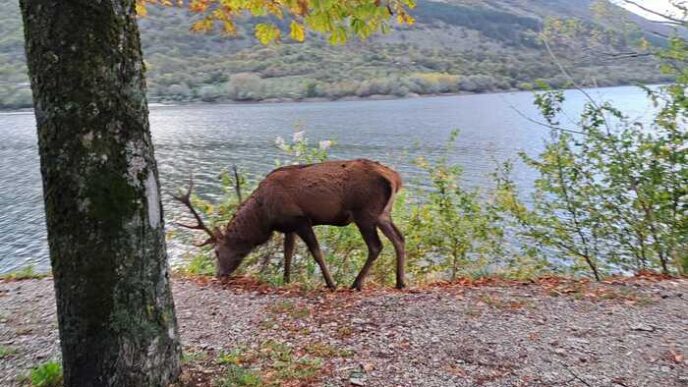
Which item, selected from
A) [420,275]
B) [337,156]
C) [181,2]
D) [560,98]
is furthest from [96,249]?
[337,156]

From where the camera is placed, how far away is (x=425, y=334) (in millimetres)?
6059

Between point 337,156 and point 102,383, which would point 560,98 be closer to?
point 102,383

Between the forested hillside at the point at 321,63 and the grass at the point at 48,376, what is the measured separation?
61.6m

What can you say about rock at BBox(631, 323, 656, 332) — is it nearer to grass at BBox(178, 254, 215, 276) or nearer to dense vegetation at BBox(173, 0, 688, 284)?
dense vegetation at BBox(173, 0, 688, 284)

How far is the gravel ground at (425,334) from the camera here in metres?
5.02

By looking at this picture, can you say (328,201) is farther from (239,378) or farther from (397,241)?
(239,378)

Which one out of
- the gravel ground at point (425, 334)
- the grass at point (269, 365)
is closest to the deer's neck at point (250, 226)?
the gravel ground at point (425, 334)

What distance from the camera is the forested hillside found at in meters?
83.1

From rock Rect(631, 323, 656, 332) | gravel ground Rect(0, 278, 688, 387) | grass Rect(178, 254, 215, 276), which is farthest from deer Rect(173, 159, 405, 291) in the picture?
grass Rect(178, 254, 215, 276)

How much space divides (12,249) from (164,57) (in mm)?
85953

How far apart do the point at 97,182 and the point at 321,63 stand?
9718cm

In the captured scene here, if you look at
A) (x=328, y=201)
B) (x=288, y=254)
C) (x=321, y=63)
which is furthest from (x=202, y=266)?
(x=321, y=63)

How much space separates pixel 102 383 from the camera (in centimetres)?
391

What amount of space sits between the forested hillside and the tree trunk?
61.5m
